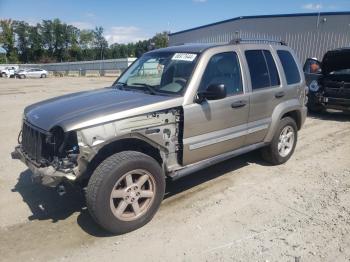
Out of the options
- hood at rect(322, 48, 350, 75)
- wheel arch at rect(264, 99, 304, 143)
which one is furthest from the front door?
hood at rect(322, 48, 350, 75)

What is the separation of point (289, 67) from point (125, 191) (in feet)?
12.4

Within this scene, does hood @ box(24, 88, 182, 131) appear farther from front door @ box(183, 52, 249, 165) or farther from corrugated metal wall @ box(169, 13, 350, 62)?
corrugated metal wall @ box(169, 13, 350, 62)

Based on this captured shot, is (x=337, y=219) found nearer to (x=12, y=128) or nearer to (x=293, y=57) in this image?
(x=293, y=57)

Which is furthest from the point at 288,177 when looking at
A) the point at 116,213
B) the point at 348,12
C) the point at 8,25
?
the point at 8,25

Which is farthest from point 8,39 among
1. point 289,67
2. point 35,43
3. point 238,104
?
point 238,104

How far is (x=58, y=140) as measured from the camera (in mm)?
3807

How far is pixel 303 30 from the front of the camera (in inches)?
848

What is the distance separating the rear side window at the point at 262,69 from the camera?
532 cm

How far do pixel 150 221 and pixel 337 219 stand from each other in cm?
224

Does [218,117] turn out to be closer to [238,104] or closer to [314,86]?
[238,104]

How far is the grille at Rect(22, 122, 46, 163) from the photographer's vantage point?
3.96 m

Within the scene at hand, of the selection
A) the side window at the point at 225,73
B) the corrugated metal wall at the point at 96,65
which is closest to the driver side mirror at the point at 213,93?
the side window at the point at 225,73

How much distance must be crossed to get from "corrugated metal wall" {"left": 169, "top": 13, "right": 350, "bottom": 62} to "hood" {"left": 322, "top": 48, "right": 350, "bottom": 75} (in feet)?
29.4

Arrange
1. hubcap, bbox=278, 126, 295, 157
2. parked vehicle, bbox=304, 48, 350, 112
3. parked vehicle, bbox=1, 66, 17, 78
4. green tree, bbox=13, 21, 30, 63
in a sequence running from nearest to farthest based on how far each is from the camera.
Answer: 1. hubcap, bbox=278, 126, 295, 157
2. parked vehicle, bbox=304, 48, 350, 112
3. parked vehicle, bbox=1, 66, 17, 78
4. green tree, bbox=13, 21, 30, 63
